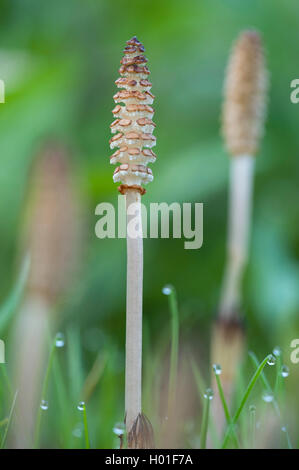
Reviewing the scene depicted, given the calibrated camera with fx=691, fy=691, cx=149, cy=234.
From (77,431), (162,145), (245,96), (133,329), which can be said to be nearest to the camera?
(133,329)

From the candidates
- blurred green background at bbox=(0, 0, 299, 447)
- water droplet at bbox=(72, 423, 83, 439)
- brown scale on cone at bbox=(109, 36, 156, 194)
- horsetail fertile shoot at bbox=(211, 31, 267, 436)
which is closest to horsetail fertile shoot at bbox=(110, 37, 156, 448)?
brown scale on cone at bbox=(109, 36, 156, 194)

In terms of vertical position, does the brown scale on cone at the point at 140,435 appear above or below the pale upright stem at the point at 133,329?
below

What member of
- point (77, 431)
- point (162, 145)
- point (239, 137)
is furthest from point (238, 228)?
point (162, 145)

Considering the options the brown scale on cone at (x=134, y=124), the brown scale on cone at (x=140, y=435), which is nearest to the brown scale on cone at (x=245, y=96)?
the brown scale on cone at (x=134, y=124)

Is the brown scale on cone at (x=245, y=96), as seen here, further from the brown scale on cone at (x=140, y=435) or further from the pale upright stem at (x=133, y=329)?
the brown scale on cone at (x=140, y=435)

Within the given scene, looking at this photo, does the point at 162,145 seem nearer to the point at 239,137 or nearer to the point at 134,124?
the point at 239,137
